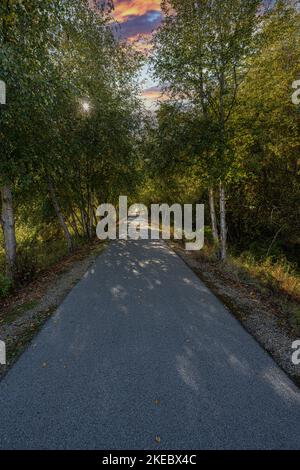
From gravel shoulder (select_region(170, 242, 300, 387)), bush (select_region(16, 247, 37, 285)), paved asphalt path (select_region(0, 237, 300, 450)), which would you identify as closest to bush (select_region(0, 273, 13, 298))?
bush (select_region(16, 247, 37, 285))

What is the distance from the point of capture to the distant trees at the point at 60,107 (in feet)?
17.0

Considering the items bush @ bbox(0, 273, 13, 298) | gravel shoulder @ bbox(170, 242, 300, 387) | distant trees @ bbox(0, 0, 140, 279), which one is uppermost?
distant trees @ bbox(0, 0, 140, 279)

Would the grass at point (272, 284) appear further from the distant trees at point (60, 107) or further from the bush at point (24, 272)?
the distant trees at point (60, 107)

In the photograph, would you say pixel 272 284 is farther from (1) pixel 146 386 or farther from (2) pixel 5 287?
(2) pixel 5 287

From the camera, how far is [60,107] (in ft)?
22.6

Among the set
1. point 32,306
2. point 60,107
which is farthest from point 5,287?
point 60,107

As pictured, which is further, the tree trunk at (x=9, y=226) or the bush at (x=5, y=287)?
the tree trunk at (x=9, y=226)

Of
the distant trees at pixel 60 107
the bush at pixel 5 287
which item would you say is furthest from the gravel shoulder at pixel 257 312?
the distant trees at pixel 60 107

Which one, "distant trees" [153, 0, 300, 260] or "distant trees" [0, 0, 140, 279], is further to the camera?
"distant trees" [153, 0, 300, 260]

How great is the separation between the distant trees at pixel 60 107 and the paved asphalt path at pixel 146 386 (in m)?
4.27

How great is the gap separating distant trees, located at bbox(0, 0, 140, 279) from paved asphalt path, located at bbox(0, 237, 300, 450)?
427cm

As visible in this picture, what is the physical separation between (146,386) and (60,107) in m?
7.13

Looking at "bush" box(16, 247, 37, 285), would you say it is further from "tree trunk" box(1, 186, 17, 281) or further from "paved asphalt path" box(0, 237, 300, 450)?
"paved asphalt path" box(0, 237, 300, 450)

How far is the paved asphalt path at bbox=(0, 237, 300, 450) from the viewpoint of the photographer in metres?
2.40
